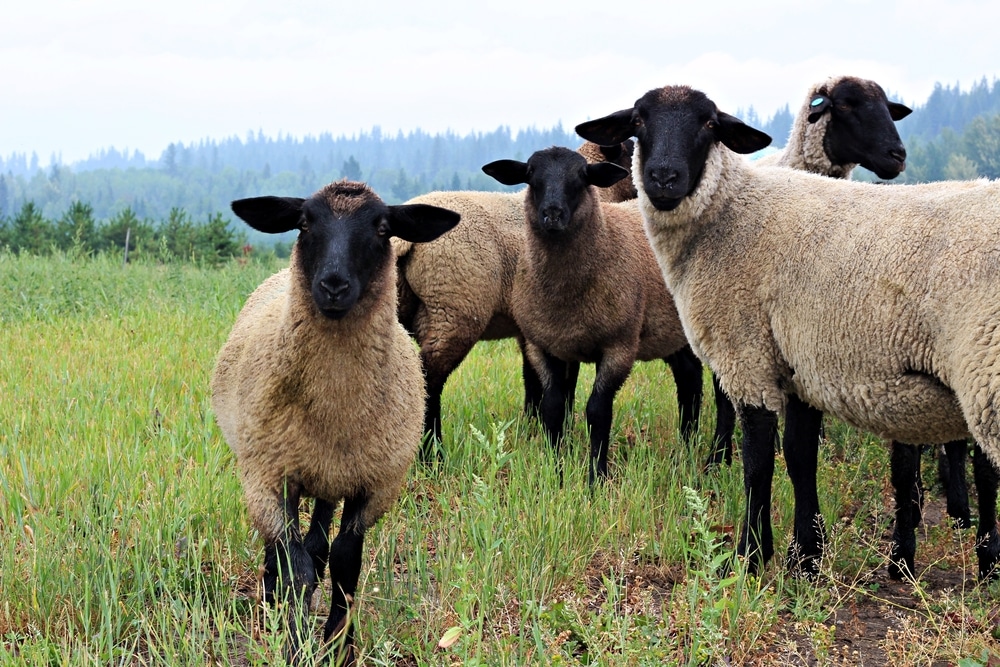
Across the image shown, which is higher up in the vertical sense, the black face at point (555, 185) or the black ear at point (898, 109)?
the black ear at point (898, 109)

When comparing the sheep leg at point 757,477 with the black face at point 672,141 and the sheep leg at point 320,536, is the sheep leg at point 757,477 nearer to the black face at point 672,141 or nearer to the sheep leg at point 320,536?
the black face at point 672,141

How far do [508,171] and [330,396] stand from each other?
326cm

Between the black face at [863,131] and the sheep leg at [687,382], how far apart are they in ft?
5.85

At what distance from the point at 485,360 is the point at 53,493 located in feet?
17.3

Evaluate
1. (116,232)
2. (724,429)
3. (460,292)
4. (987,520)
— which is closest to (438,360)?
(460,292)

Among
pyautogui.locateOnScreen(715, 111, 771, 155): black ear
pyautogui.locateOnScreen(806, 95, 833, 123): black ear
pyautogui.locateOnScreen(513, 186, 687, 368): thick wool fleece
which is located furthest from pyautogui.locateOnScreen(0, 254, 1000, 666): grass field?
pyautogui.locateOnScreen(806, 95, 833, 123): black ear

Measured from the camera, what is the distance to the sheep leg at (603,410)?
6345mm

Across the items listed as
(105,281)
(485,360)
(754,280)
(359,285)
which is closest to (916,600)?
(754,280)

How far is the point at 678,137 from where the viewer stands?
516 cm

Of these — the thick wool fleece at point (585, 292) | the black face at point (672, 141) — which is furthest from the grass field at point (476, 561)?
the black face at point (672, 141)

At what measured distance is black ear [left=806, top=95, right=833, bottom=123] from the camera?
6.70 metres

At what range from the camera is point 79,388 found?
7000 mm

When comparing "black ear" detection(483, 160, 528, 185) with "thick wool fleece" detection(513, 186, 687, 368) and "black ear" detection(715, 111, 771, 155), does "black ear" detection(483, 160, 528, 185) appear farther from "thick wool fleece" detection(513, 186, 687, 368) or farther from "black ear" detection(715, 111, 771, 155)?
"black ear" detection(715, 111, 771, 155)

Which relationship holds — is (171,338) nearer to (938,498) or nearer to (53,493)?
(53,493)
